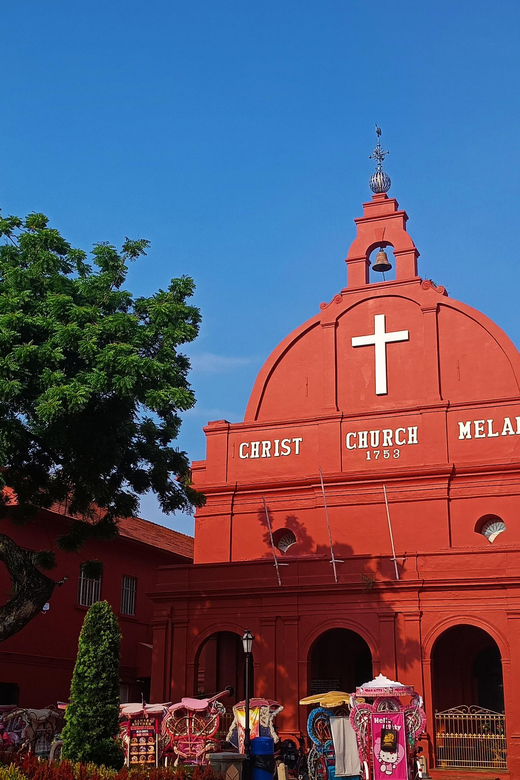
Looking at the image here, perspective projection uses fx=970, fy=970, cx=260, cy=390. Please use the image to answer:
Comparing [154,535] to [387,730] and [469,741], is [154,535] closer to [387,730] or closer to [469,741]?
[469,741]

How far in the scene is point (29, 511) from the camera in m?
21.5

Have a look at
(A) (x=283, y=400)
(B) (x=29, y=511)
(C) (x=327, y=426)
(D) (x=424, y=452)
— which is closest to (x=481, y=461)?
(D) (x=424, y=452)

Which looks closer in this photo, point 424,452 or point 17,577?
point 17,577

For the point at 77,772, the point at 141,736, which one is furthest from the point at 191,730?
Result: the point at 77,772

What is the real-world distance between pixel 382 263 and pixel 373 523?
7.83 meters

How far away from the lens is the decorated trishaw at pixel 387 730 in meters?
18.0

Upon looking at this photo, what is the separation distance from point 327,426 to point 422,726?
1045 cm

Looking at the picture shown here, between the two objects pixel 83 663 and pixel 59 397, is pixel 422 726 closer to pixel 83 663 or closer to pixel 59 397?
pixel 83 663

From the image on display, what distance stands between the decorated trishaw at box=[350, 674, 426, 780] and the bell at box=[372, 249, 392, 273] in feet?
45.5

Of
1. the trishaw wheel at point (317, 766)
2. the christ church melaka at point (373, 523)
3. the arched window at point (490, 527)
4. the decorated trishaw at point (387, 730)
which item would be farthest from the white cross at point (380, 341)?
the trishaw wheel at point (317, 766)

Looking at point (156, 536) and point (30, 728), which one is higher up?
point (156, 536)

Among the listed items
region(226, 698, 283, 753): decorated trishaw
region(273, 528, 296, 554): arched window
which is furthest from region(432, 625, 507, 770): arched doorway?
region(273, 528, 296, 554): arched window

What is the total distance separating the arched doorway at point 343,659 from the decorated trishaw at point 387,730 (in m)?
6.94

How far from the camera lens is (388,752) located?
18.0 meters
